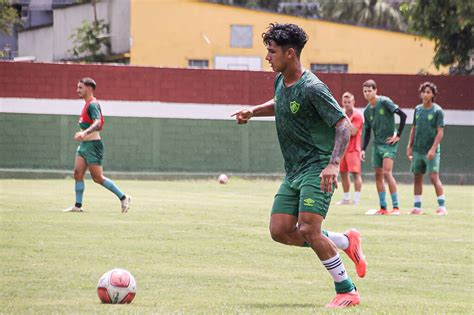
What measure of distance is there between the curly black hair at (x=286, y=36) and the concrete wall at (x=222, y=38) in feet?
116

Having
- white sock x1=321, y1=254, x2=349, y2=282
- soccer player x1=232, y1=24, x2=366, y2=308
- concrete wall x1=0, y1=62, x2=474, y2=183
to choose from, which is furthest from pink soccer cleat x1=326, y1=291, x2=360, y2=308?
concrete wall x1=0, y1=62, x2=474, y2=183

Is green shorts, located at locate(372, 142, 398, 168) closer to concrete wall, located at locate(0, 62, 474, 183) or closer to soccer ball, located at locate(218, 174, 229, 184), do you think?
soccer ball, located at locate(218, 174, 229, 184)

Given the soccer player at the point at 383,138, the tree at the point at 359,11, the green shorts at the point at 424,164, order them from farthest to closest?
the tree at the point at 359,11, the green shorts at the point at 424,164, the soccer player at the point at 383,138

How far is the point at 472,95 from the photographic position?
114 ft

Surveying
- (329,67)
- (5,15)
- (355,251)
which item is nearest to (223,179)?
(5,15)

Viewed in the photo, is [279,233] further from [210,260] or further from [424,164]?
[424,164]

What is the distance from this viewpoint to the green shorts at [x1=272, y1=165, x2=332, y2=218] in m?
8.99

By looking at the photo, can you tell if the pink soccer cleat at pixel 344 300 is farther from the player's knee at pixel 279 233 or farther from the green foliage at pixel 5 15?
the green foliage at pixel 5 15

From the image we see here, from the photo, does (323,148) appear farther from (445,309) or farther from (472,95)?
(472,95)

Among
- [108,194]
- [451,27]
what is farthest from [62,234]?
[451,27]

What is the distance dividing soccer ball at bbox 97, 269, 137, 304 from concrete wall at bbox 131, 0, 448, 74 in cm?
3572

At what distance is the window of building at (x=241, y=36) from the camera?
149 ft

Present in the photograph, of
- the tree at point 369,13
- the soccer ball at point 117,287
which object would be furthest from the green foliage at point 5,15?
the soccer ball at point 117,287

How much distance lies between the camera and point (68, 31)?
5131 cm
